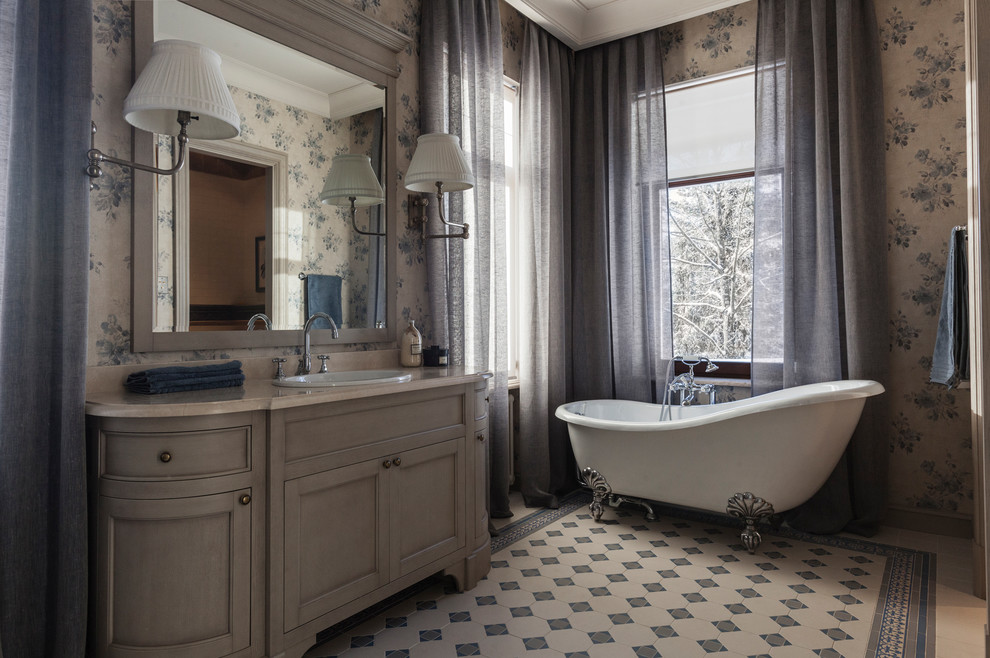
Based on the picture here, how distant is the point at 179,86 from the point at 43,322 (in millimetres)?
744

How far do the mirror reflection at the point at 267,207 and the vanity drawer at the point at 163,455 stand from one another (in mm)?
497

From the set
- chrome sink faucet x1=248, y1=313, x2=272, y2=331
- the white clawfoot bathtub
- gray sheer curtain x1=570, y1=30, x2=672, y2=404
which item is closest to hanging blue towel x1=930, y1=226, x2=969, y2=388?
the white clawfoot bathtub

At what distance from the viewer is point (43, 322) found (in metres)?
1.58

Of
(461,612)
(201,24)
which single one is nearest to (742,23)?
(201,24)

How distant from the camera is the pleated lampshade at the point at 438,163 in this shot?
2.57 metres

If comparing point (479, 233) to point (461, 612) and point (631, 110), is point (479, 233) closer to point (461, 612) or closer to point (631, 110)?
point (631, 110)

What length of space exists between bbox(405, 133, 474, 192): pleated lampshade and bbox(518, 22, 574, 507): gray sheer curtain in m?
1.03

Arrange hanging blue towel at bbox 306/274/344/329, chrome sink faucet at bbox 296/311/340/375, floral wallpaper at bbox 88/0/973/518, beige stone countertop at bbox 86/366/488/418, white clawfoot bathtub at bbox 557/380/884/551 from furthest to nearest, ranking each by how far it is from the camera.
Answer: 1. floral wallpaper at bbox 88/0/973/518
2. white clawfoot bathtub at bbox 557/380/884/551
3. hanging blue towel at bbox 306/274/344/329
4. chrome sink faucet at bbox 296/311/340/375
5. beige stone countertop at bbox 86/366/488/418

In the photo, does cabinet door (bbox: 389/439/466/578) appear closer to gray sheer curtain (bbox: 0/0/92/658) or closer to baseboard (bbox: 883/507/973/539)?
gray sheer curtain (bbox: 0/0/92/658)

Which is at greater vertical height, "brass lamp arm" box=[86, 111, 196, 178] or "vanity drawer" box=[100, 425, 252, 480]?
"brass lamp arm" box=[86, 111, 196, 178]

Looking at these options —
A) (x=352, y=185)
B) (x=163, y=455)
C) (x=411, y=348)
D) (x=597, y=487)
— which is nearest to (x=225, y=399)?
(x=163, y=455)

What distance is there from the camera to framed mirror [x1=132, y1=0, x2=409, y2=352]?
1.91 metres

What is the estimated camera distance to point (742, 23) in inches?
138

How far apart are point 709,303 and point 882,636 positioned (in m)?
2.16
